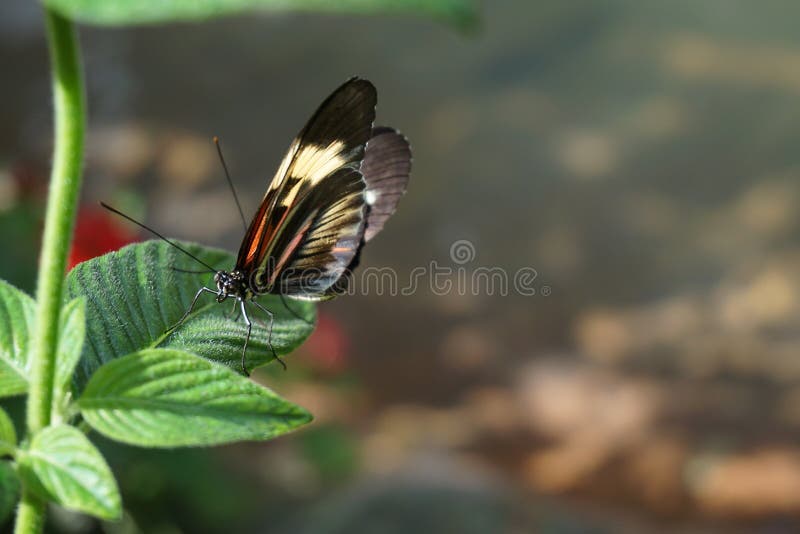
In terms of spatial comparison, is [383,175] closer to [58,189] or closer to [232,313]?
[232,313]

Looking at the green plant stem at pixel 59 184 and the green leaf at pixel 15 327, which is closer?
the green plant stem at pixel 59 184

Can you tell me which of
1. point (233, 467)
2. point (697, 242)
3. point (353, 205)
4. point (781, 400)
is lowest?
point (353, 205)

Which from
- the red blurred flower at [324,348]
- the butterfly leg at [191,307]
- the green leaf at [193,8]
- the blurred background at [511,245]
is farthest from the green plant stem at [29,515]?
the red blurred flower at [324,348]

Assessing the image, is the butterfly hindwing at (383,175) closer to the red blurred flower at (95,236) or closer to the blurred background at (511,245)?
the red blurred flower at (95,236)

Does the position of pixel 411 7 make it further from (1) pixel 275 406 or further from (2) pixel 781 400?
(2) pixel 781 400

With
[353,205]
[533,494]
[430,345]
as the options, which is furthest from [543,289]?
[353,205]
